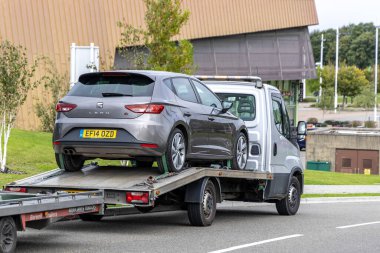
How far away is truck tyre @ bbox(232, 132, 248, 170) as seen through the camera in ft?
47.6

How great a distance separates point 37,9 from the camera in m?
41.6

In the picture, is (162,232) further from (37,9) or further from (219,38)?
(219,38)

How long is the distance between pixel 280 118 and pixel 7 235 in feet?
26.4

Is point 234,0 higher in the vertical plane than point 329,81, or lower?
higher

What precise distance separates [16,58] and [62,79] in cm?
1474

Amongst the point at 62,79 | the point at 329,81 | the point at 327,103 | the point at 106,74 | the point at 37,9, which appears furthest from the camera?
the point at 329,81

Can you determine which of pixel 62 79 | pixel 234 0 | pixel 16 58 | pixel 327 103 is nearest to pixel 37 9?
pixel 62 79

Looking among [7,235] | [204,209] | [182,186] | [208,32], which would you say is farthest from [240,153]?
[208,32]

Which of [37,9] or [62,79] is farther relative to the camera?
[37,9]

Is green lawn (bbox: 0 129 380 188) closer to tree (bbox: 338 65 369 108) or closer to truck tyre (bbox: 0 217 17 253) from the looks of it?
truck tyre (bbox: 0 217 17 253)

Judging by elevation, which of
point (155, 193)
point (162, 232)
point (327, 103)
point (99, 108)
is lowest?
point (327, 103)

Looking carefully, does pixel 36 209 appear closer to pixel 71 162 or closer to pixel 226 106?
pixel 71 162

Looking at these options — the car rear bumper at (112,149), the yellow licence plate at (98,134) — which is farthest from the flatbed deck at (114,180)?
the yellow licence plate at (98,134)

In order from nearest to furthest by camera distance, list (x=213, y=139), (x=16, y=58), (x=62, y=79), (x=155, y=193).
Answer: (x=155, y=193), (x=213, y=139), (x=16, y=58), (x=62, y=79)
